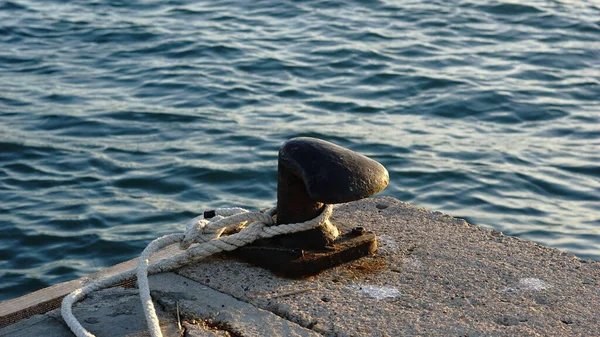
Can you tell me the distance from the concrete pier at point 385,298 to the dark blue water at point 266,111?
2.12 m

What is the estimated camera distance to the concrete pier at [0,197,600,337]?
2396 millimetres

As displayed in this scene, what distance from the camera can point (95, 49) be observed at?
881 cm

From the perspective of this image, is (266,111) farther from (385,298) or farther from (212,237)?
(385,298)

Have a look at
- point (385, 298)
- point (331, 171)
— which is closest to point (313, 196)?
point (331, 171)

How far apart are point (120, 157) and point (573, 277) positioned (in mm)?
4002

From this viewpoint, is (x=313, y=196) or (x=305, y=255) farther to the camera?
(x=305, y=255)

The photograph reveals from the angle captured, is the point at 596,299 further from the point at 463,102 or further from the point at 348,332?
the point at 463,102

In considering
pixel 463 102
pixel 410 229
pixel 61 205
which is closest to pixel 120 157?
pixel 61 205

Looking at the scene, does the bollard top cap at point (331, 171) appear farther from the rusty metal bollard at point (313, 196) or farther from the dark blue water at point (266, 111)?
the dark blue water at point (266, 111)

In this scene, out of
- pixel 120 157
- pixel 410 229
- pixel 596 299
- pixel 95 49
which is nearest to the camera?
pixel 596 299

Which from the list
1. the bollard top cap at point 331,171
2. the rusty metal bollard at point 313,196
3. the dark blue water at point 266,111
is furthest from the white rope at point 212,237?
the dark blue water at point 266,111

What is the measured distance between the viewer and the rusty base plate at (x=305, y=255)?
267 cm

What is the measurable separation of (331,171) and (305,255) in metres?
0.29

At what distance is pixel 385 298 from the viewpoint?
2559 mm
